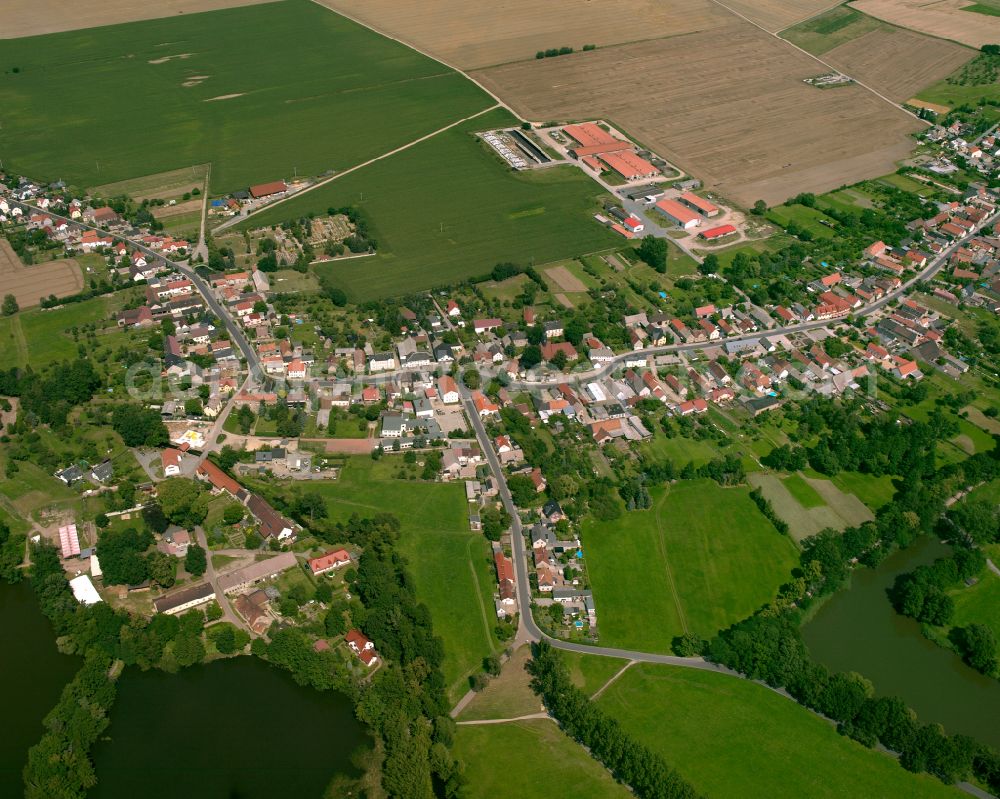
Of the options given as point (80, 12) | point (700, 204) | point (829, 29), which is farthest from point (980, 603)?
point (80, 12)

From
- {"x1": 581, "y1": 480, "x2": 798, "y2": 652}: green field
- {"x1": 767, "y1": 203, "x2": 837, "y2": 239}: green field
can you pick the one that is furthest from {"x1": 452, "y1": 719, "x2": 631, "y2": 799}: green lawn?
{"x1": 767, "y1": 203, "x2": 837, "y2": 239}: green field

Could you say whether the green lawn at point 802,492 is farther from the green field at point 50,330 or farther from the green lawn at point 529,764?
the green field at point 50,330

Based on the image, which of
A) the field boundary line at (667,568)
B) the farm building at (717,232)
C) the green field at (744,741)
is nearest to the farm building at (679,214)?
the farm building at (717,232)

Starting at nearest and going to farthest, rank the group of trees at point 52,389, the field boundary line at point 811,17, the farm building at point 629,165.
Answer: the group of trees at point 52,389 < the farm building at point 629,165 < the field boundary line at point 811,17

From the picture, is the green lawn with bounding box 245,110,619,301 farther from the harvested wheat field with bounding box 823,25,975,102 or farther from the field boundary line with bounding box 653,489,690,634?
the harvested wheat field with bounding box 823,25,975,102

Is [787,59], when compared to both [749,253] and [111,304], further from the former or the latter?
[111,304]

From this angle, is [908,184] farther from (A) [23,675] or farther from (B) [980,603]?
(A) [23,675]
